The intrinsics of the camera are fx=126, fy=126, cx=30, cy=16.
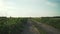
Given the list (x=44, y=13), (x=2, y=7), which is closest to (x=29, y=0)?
(x=44, y=13)

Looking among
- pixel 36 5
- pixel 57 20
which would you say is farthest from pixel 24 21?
pixel 57 20

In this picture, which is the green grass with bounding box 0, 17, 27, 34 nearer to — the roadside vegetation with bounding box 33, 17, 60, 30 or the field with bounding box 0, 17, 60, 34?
the field with bounding box 0, 17, 60, 34

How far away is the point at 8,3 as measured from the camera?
1.88 metres

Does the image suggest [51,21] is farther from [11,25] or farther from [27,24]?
[11,25]

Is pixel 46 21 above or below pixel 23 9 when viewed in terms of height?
below

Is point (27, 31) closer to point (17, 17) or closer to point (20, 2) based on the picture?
point (17, 17)

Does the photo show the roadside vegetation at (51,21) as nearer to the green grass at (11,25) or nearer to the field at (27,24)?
the field at (27,24)

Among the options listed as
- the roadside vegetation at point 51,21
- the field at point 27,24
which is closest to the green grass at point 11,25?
the field at point 27,24

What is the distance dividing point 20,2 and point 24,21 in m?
0.30

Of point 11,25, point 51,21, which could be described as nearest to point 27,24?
point 11,25

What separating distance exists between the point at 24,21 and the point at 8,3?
0.36 m

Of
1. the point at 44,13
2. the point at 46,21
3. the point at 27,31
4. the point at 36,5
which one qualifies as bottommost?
the point at 27,31

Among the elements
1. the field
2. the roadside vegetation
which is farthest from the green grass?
the roadside vegetation

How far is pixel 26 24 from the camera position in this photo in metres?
1.87
